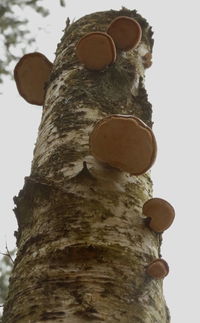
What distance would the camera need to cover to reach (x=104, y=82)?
3232 mm

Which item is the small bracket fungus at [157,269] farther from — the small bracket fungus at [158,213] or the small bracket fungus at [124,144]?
the small bracket fungus at [124,144]

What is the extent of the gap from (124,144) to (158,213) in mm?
419

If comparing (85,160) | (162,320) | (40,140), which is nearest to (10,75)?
(40,140)

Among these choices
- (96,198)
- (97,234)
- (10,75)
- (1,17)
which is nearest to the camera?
(97,234)

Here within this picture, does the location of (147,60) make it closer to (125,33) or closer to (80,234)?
(125,33)

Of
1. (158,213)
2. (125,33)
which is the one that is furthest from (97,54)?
(158,213)

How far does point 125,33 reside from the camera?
366 cm

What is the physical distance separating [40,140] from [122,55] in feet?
3.91

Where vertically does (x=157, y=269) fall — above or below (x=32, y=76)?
below

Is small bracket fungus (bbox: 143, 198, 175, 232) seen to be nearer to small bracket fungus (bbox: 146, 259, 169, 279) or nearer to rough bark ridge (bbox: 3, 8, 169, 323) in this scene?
rough bark ridge (bbox: 3, 8, 169, 323)

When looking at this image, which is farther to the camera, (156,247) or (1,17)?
(1,17)

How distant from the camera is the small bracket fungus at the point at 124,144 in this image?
97.3 inches

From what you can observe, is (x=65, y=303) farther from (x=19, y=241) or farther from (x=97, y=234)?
(x=19, y=241)

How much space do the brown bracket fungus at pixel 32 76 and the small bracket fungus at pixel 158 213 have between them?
1.94m
